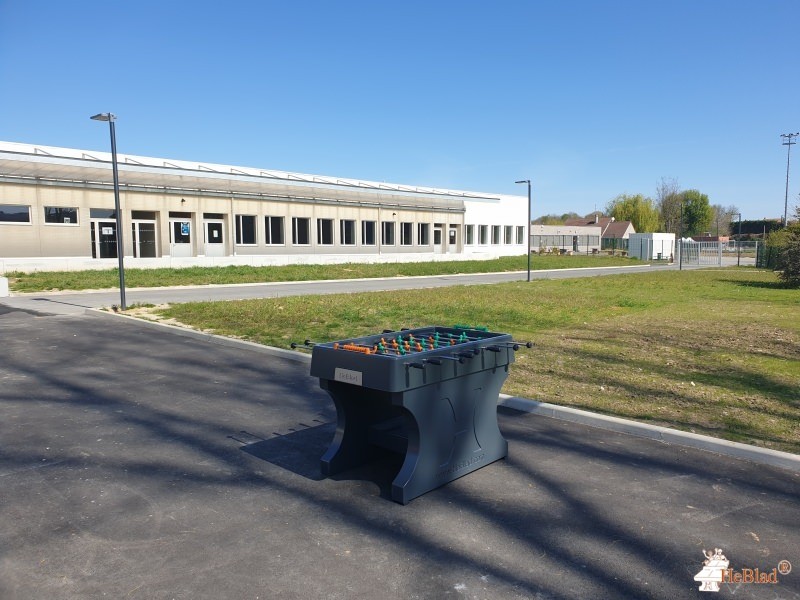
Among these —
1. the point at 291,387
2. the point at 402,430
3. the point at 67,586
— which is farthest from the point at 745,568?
the point at 291,387

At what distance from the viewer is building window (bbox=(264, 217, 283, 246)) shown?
129 ft

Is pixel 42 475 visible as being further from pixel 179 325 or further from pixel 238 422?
pixel 179 325

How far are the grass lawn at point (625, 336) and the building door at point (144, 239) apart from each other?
18362mm

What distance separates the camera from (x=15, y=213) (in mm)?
28766

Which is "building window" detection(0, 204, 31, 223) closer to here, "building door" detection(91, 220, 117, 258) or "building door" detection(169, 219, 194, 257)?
"building door" detection(91, 220, 117, 258)

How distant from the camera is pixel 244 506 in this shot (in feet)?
14.4

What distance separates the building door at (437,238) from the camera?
2050 inches

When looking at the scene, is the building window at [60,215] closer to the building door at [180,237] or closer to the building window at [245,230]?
the building door at [180,237]

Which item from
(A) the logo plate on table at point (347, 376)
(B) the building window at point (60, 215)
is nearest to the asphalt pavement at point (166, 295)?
(B) the building window at point (60, 215)

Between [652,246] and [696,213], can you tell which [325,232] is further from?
[696,213]

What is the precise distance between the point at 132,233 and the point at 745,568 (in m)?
34.6

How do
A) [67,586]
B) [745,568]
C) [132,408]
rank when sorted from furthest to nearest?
[132,408], [745,568], [67,586]

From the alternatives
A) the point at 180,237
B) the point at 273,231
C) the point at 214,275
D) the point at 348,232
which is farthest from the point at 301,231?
the point at 214,275

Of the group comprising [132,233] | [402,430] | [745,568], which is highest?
[132,233]
